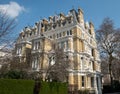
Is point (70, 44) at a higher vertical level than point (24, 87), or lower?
higher

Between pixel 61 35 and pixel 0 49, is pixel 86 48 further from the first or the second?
pixel 0 49

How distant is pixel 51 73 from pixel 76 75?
1007 centimetres

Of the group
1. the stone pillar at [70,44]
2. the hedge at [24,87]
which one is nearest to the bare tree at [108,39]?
the stone pillar at [70,44]

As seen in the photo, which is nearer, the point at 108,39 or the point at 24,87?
the point at 24,87

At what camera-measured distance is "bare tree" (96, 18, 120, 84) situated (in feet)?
119

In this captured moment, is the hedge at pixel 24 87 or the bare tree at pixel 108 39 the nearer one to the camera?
the hedge at pixel 24 87

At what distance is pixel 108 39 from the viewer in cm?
3734

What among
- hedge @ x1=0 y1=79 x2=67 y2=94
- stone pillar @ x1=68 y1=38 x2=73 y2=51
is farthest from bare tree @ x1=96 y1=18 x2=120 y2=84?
hedge @ x1=0 y1=79 x2=67 y2=94

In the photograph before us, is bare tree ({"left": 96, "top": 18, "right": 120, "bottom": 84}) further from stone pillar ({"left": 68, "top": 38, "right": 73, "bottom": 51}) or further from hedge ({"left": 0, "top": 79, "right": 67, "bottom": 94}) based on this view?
hedge ({"left": 0, "top": 79, "right": 67, "bottom": 94})

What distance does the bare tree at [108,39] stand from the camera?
36.3 m

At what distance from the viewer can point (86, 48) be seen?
4112 centimetres

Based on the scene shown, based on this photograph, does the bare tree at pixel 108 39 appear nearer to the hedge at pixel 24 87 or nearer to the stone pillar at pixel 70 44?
the stone pillar at pixel 70 44

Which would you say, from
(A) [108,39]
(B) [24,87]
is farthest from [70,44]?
(B) [24,87]

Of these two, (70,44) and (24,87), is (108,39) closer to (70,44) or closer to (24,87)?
(70,44)
